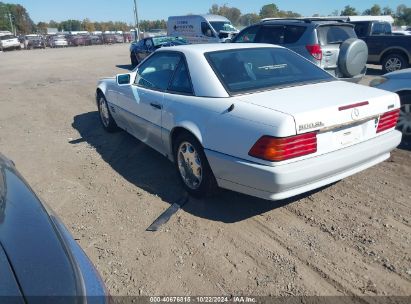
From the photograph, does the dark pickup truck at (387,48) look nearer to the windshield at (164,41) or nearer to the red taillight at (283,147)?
the windshield at (164,41)

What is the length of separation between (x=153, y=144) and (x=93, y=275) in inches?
110

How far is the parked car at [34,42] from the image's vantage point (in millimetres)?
41969

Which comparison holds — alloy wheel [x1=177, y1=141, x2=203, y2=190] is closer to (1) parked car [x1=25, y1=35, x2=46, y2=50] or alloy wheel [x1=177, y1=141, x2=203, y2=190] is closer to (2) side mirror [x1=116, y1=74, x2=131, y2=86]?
(2) side mirror [x1=116, y1=74, x2=131, y2=86]

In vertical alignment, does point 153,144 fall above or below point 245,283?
above

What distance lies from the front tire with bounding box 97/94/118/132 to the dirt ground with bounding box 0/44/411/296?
891 millimetres

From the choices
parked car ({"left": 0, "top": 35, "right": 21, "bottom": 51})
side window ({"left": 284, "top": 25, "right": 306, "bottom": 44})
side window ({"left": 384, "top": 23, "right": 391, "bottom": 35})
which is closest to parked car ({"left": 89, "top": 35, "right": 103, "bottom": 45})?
parked car ({"left": 0, "top": 35, "right": 21, "bottom": 51})

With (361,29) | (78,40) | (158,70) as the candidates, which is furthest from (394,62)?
(78,40)

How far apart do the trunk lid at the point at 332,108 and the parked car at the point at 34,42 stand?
45.3 m

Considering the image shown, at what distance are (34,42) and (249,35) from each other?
39.5m

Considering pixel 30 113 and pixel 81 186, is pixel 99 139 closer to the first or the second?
pixel 81 186

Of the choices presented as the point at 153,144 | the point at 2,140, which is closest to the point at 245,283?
the point at 153,144

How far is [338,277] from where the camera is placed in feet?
8.59

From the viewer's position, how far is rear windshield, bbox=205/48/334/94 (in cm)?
353

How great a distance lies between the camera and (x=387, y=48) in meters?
12.1
